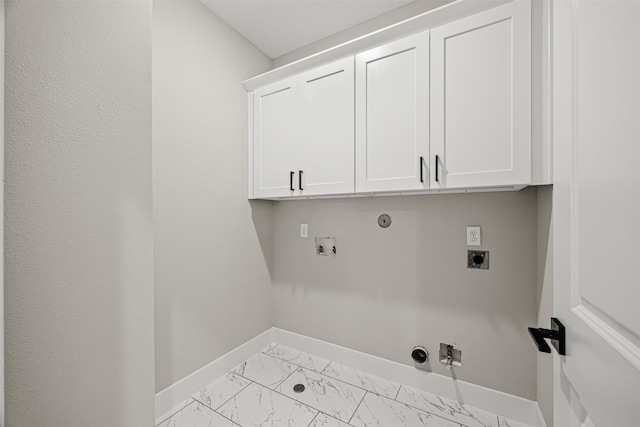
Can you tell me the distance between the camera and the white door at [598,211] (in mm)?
408

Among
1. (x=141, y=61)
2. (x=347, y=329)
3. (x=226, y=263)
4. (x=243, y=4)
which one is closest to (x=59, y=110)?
(x=141, y=61)

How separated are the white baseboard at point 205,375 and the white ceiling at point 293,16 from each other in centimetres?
242

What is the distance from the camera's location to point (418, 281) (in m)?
1.68

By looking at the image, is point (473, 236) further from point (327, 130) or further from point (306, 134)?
point (306, 134)

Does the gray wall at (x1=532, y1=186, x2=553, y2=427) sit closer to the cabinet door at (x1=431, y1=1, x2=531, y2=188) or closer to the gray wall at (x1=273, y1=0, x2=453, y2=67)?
the cabinet door at (x1=431, y1=1, x2=531, y2=188)

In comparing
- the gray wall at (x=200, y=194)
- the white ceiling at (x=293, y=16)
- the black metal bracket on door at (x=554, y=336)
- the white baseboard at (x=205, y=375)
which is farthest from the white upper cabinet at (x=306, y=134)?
the white baseboard at (x=205, y=375)

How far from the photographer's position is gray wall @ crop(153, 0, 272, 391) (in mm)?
1470

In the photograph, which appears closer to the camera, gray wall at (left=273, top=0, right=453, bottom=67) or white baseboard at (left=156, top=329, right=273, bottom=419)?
white baseboard at (left=156, top=329, right=273, bottom=419)

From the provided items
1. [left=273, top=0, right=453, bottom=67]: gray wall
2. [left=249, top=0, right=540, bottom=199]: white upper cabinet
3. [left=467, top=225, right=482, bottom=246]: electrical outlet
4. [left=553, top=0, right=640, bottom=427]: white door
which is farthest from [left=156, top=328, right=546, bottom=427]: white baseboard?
[left=273, top=0, right=453, bottom=67]: gray wall

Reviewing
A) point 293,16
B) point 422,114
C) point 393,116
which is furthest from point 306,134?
point 293,16

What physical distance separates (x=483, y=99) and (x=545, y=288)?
3.13 feet

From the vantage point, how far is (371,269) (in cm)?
184

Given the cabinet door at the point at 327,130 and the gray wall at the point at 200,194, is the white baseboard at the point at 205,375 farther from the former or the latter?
the cabinet door at the point at 327,130

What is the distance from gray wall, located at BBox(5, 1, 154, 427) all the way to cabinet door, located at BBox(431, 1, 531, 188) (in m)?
1.31
